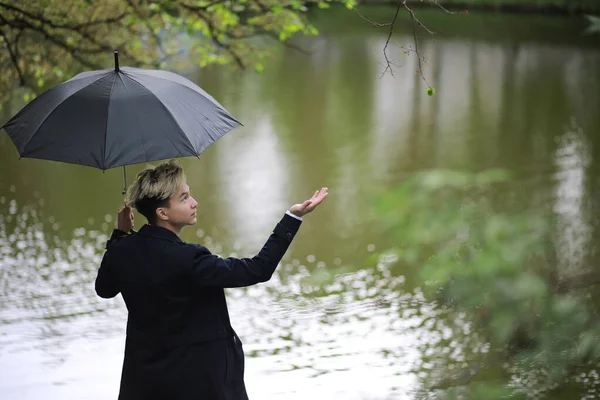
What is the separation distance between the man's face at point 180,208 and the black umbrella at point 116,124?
5.8 inches

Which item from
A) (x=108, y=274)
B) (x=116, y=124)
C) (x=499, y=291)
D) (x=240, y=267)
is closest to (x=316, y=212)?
(x=499, y=291)

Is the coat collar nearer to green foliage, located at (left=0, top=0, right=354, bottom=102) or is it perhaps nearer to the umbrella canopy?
the umbrella canopy

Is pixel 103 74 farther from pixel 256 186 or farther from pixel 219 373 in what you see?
pixel 256 186

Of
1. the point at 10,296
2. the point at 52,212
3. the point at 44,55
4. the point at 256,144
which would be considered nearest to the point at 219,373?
the point at 10,296

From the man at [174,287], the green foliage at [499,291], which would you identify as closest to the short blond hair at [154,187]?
the man at [174,287]

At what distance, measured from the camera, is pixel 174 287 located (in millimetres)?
2887

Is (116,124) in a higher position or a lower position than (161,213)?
higher

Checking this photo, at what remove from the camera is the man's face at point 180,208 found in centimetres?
294

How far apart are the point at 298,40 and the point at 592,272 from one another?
19468 millimetres

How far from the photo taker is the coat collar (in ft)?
9.61

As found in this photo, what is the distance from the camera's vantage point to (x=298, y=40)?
2627 cm

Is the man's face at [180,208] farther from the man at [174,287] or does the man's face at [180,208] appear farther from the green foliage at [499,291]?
the green foliage at [499,291]

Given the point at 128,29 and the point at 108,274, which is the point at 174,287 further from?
the point at 128,29

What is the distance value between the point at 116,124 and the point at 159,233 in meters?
0.44
